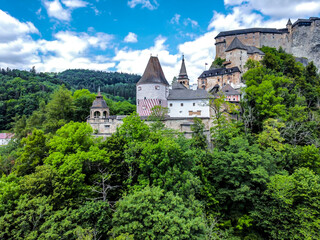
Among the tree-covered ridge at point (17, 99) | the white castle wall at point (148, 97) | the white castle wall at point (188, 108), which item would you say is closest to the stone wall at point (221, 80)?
the white castle wall at point (188, 108)

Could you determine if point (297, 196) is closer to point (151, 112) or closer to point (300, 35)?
point (151, 112)

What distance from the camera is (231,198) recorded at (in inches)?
876

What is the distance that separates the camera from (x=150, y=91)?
34.8m

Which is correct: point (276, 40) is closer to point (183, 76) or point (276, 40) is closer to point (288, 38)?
point (288, 38)

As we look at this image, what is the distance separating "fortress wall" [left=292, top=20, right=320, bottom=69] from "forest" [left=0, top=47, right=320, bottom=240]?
2496 inches

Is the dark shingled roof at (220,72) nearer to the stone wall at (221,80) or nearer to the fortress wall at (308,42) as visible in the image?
the stone wall at (221,80)

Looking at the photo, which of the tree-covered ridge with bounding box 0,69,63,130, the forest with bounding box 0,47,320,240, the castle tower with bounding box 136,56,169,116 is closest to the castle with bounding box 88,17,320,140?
the castle tower with bounding box 136,56,169,116

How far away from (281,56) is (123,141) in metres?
56.7

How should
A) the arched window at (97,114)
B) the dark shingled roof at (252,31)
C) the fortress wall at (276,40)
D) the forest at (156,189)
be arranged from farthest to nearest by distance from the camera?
the fortress wall at (276,40)
the dark shingled roof at (252,31)
the arched window at (97,114)
the forest at (156,189)

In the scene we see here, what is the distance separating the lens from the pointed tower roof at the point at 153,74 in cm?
3493

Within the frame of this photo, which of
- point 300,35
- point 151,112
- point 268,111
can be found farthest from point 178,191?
point 300,35

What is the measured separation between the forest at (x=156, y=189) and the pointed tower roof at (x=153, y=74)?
10560 millimetres

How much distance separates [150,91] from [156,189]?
21078 mm

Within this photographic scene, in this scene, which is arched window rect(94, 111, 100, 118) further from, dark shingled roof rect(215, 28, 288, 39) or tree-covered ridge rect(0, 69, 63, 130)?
dark shingled roof rect(215, 28, 288, 39)
